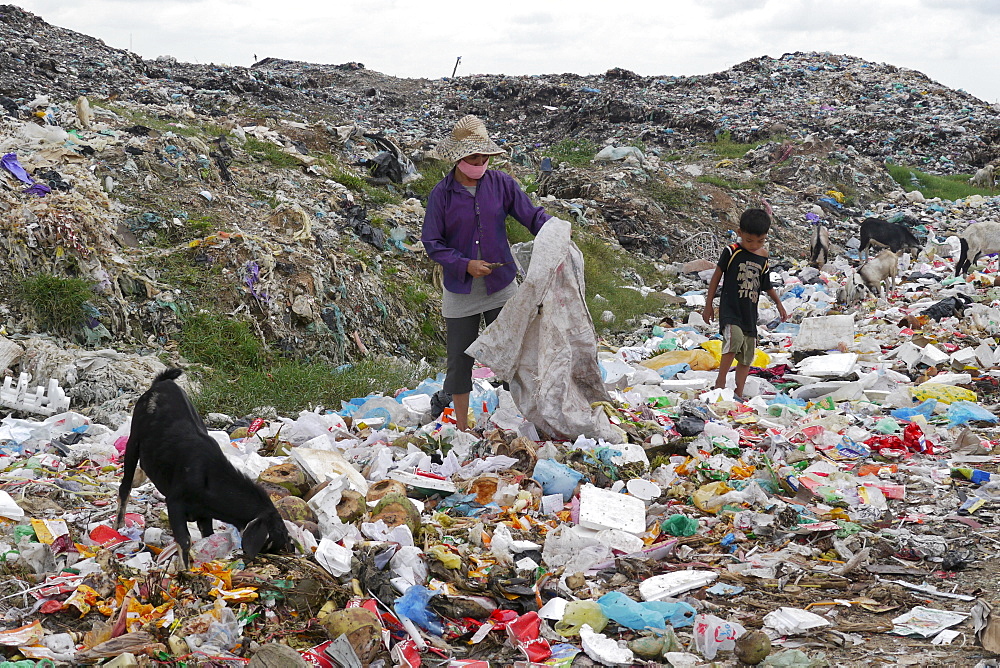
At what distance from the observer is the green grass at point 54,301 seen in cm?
573

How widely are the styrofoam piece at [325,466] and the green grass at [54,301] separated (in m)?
2.96

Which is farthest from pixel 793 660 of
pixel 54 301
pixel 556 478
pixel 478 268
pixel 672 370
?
pixel 54 301

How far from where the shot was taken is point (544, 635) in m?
2.74

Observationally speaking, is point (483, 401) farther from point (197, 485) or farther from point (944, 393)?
point (944, 393)

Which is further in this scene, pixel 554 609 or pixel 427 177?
pixel 427 177

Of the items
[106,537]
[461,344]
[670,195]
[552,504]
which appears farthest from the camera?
[670,195]

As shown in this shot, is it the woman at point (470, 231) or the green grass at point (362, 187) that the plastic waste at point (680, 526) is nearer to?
the woman at point (470, 231)

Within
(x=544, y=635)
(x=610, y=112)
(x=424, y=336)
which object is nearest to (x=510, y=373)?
(x=544, y=635)

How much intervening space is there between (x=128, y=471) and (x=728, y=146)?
17385 millimetres

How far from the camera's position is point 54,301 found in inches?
227

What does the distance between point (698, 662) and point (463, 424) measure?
2061 millimetres

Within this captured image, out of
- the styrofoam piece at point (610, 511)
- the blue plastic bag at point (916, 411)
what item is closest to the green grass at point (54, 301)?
the styrofoam piece at point (610, 511)

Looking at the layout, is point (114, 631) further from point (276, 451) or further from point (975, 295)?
point (975, 295)

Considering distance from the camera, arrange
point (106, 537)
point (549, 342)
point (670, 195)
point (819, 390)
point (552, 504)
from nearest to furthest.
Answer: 1. point (106, 537)
2. point (552, 504)
3. point (549, 342)
4. point (819, 390)
5. point (670, 195)
